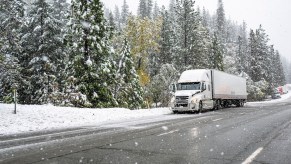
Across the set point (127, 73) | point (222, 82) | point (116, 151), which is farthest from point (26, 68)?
point (116, 151)

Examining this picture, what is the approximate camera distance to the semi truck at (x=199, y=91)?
28.0m

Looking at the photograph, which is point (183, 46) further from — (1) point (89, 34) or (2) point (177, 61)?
(1) point (89, 34)

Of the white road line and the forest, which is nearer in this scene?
the white road line

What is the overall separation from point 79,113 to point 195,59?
32422mm

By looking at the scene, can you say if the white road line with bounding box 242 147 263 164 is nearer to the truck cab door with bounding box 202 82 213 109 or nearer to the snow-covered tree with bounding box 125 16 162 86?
the truck cab door with bounding box 202 82 213 109

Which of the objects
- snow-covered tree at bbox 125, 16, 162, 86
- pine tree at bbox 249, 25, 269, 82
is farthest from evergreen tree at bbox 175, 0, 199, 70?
pine tree at bbox 249, 25, 269, 82

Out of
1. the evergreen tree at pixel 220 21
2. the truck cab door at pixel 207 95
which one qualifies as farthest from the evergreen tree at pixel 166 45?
the evergreen tree at pixel 220 21

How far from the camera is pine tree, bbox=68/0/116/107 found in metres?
31.2

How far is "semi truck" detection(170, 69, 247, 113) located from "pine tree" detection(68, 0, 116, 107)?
6.83 meters

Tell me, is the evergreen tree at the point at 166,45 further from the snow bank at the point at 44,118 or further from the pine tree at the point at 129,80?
the snow bank at the point at 44,118

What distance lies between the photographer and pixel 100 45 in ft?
105

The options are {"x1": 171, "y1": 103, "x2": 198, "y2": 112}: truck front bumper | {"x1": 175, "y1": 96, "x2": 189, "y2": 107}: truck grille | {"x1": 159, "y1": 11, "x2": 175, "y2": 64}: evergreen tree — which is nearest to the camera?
{"x1": 171, "y1": 103, "x2": 198, "y2": 112}: truck front bumper

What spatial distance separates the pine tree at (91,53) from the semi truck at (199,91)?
6828mm

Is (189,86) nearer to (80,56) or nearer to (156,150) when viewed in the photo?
(80,56)
